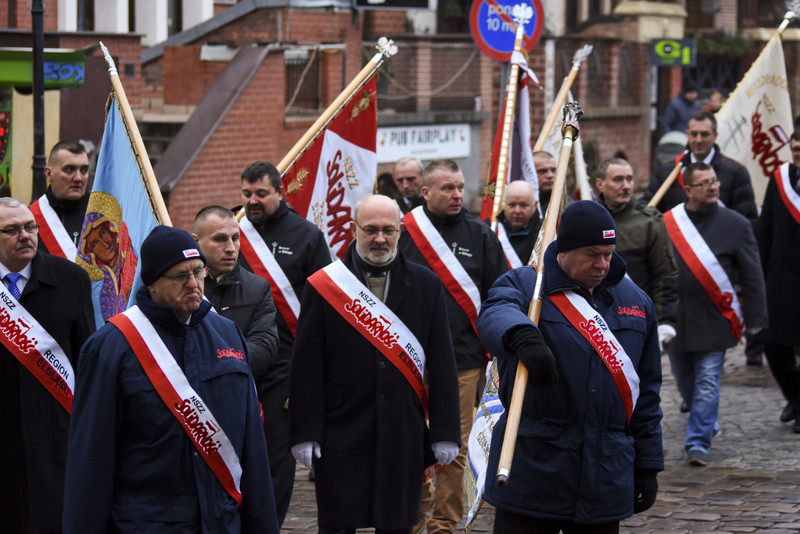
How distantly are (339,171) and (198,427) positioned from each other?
454cm

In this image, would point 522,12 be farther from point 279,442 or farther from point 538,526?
point 538,526

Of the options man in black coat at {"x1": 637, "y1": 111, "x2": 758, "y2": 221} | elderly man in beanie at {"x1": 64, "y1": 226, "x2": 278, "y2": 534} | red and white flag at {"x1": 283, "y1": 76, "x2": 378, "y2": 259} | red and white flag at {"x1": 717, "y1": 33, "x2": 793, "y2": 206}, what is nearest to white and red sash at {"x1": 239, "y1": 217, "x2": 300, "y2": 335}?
red and white flag at {"x1": 283, "y1": 76, "x2": 378, "y2": 259}

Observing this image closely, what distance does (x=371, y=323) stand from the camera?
6277 millimetres

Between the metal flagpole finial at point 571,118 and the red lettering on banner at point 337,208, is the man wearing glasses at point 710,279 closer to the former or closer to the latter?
the red lettering on banner at point 337,208

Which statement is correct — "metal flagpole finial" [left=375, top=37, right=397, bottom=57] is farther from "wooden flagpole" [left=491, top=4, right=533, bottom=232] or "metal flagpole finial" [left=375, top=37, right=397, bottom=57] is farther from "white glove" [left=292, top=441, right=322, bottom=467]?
"white glove" [left=292, top=441, right=322, bottom=467]

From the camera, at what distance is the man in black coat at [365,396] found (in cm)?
625

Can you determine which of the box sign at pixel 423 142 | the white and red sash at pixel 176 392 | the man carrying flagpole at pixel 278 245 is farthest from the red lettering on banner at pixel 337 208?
the box sign at pixel 423 142

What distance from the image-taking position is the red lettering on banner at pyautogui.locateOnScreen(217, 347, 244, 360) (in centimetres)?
502

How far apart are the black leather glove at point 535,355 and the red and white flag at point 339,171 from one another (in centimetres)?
405

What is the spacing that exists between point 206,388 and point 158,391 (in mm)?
183

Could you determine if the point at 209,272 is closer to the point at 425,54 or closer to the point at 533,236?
the point at 533,236

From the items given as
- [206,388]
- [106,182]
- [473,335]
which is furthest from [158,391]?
[473,335]

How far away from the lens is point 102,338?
4875 millimetres

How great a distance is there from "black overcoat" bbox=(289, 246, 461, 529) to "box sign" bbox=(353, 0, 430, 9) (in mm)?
13752
